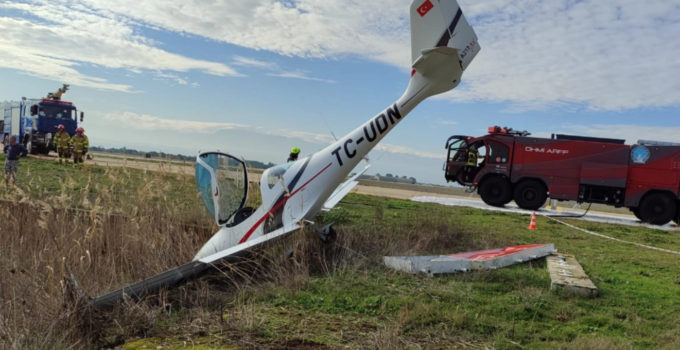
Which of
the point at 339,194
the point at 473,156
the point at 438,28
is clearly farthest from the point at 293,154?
the point at 473,156

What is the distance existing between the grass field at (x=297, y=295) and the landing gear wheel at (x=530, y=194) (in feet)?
30.0

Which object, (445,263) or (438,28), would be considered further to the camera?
(438,28)

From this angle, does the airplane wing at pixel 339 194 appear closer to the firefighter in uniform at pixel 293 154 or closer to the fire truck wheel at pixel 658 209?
the firefighter in uniform at pixel 293 154

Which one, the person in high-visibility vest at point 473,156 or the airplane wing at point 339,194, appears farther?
the person in high-visibility vest at point 473,156

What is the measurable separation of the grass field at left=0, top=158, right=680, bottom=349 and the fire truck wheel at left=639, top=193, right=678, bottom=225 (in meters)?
9.00

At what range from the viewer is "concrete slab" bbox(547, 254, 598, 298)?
16.2 feet

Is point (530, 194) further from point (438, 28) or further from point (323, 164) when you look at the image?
point (323, 164)

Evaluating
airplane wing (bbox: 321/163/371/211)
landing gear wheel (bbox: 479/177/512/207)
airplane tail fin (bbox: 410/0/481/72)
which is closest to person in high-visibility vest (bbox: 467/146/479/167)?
landing gear wheel (bbox: 479/177/512/207)

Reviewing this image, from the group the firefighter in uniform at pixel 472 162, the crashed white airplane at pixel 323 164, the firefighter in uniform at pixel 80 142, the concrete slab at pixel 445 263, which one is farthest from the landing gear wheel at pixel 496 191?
the firefighter in uniform at pixel 80 142

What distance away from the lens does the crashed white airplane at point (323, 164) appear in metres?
6.17

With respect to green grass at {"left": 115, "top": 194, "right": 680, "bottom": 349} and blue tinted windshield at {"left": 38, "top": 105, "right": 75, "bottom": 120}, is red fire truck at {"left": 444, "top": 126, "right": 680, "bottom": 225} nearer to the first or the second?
green grass at {"left": 115, "top": 194, "right": 680, "bottom": 349}

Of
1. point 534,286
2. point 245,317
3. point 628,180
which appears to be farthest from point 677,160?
point 245,317

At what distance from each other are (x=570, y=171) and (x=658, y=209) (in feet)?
9.14

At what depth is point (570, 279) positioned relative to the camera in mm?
5289
